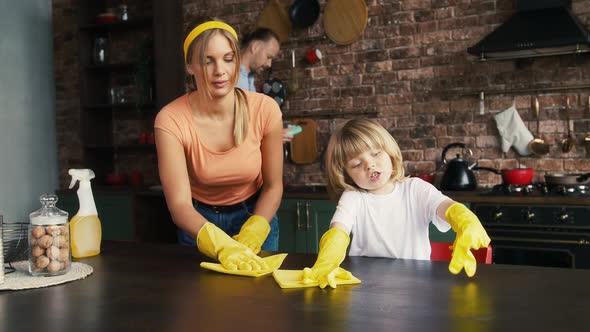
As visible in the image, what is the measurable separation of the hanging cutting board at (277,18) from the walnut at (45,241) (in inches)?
120

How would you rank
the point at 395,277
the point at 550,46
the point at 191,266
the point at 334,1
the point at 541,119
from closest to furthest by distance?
the point at 395,277, the point at 191,266, the point at 550,46, the point at 541,119, the point at 334,1

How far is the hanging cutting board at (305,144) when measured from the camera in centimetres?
424

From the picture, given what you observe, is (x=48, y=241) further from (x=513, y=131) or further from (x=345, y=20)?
(x=345, y=20)

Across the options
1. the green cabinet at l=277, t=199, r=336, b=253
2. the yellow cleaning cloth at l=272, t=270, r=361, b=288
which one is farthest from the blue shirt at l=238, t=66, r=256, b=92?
the yellow cleaning cloth at l=272, t=270, r=361, b=288

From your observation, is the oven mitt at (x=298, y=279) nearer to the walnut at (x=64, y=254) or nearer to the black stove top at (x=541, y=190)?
the walnut at (x=64, y=254)

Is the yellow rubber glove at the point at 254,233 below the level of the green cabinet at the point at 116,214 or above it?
above

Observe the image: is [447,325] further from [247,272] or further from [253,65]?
[253,65]

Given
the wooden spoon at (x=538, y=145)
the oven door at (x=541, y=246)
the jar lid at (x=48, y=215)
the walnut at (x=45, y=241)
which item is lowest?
the oven door at (x=541, y=246)

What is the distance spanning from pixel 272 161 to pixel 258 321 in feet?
3.38

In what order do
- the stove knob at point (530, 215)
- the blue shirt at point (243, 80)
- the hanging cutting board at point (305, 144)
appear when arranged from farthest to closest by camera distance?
the hanging cutting board at point (305, 144) → the blue shirt at point (243, 80) → the stove knob at point (530, 215)

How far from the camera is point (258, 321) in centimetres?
110

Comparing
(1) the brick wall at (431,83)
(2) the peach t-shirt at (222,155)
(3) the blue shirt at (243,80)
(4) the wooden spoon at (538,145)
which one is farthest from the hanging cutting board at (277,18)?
(2) the peach t-shirt at (222,155)

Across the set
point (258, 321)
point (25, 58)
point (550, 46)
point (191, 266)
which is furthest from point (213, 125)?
point (25, 58)

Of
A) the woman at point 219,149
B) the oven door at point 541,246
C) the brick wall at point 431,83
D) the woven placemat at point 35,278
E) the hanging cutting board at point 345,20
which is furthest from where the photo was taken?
the hanging cutting board at point 345,20
